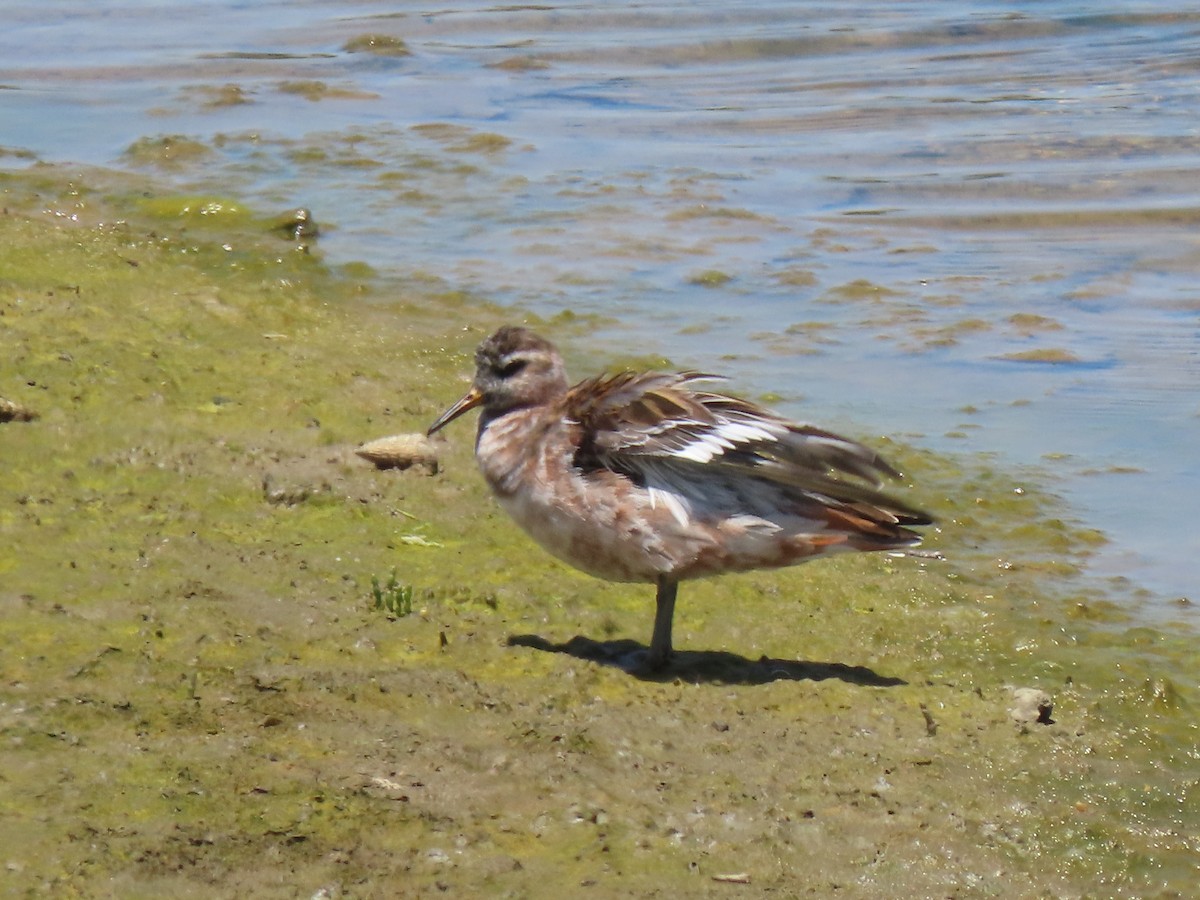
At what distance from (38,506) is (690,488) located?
2.36m

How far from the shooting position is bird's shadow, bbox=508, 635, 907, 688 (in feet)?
18.7

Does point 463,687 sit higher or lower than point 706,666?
higher

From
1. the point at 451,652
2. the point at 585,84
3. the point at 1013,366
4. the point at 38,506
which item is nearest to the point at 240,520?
the point at 38,506

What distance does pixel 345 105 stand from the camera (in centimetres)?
1598

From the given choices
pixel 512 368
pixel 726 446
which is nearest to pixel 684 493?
pixel 726 446

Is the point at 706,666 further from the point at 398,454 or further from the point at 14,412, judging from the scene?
the point at 14,412

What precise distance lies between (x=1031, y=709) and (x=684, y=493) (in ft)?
4.32

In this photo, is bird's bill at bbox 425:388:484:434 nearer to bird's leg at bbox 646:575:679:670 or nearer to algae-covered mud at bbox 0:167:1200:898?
algae-covered mud at bbox 0:167:1200:898

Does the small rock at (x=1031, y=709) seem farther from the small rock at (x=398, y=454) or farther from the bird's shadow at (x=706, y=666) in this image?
the small rock at (x=398, y=454)

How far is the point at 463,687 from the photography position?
17.4 ft

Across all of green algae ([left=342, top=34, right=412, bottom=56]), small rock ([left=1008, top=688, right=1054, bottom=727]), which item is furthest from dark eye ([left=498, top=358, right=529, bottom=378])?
green algae ([left=342, top=34, right=412, bottom=56])

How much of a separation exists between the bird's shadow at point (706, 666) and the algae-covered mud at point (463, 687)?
18mm

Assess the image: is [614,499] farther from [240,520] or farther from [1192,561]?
[1192,561]

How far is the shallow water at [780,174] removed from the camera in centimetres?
942
